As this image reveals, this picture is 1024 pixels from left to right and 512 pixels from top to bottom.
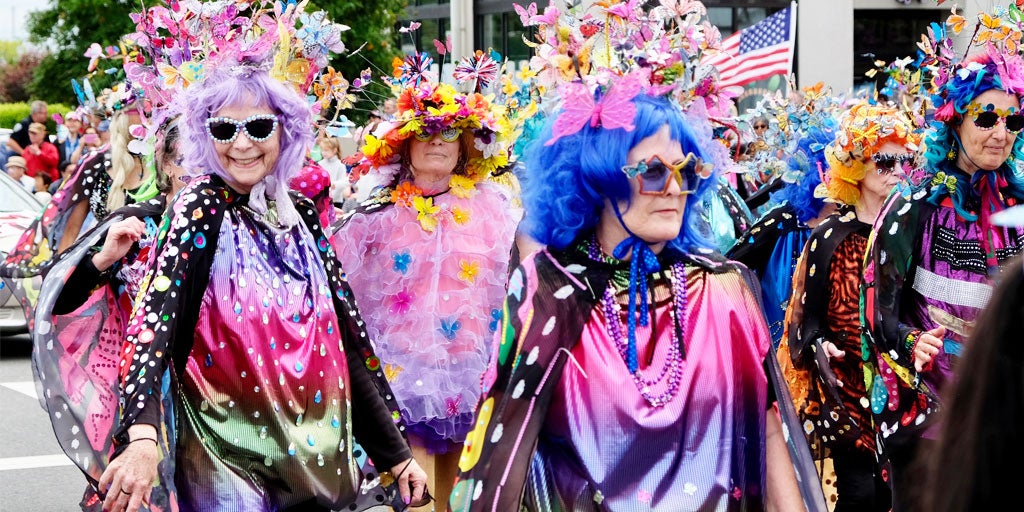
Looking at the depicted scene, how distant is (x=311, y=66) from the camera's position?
15.8 feet

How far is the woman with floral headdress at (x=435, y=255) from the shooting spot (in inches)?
267

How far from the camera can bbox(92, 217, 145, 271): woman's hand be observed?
501cm

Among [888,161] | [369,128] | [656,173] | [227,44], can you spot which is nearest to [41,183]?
[369,128]

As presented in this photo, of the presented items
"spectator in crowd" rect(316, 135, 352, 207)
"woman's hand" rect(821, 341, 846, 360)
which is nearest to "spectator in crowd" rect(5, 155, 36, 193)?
"spectator in crowd" rect(316, 135, 352, 207)

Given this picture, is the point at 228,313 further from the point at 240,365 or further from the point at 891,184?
the point at 891,184

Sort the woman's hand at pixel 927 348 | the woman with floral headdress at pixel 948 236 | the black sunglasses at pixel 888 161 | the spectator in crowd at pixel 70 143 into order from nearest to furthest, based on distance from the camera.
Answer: the woman's hand at pixel 927 348 < the woman with floral headdress at pixel 948 236 < the black sunglasses at pixel 888 161 < the spectator in crowd at pixel 70 143

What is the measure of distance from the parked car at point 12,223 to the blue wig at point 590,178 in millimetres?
9009

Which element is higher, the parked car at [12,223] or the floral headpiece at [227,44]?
the floral headpiece at [227,44]

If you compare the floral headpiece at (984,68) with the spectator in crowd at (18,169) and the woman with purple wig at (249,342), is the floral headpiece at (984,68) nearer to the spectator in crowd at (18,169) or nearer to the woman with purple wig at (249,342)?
the woman with purple wig at (249,342)

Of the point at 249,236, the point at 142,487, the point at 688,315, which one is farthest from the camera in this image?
the point at 249,236

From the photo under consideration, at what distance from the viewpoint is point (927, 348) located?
4852mm

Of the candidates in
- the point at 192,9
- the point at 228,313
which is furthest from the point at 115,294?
the point at 228,313

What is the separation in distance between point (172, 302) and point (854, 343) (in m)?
3.26

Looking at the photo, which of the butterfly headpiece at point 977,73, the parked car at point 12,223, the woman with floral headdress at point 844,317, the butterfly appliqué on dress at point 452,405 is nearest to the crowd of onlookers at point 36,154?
the parked car at point 12,223
